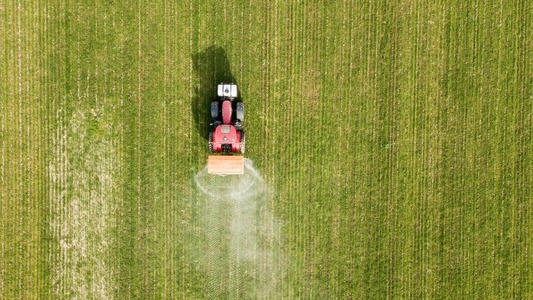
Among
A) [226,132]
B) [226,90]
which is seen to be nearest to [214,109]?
[226,90]

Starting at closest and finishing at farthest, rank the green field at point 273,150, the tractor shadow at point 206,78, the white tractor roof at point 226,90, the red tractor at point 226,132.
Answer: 1. the red tractor at point 226,132
2. the white tractor roof at point 226,90
3. the green field at point 273,150
4. the tractor shadow at point 206,78

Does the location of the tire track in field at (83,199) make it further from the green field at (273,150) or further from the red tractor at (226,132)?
the red tractor at (226,132)

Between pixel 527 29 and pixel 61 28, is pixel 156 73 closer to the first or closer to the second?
pixel 61 28

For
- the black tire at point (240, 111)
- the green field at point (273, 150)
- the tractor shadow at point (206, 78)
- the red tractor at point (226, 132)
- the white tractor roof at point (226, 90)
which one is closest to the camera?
the red tractor at point (226, 132)

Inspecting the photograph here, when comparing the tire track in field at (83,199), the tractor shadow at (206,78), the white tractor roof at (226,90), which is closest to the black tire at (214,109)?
the white tractor roof at (226,90)

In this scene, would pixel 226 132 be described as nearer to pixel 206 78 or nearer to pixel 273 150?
pixel 273 150

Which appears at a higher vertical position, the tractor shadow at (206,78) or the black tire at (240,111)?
the tractor shadow at (206,78)

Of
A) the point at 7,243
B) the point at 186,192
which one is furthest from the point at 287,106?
the point at 7,243
